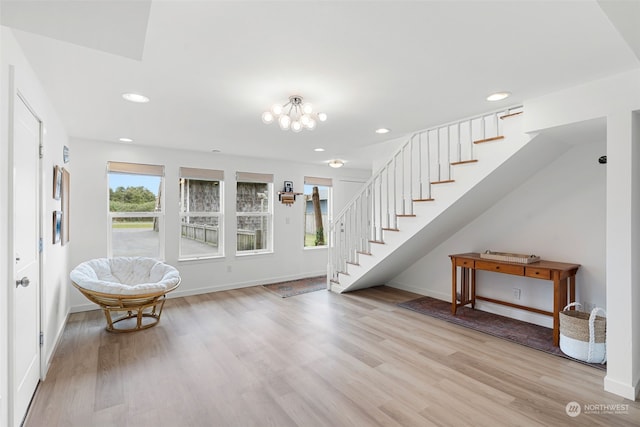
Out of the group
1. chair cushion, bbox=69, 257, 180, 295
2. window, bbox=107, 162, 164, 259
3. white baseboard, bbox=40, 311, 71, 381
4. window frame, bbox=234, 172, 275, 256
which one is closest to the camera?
white baseboard, bbox=40, 311, 71, 381

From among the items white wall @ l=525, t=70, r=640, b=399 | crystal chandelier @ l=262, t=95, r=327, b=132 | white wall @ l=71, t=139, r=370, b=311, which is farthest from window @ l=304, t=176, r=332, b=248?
white wall @ l=525, t=70, r=640, b=399

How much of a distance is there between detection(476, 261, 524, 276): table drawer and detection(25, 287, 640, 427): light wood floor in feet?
2.38

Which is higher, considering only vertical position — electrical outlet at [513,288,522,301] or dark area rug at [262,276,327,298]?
electrical outlet at [513,288,522,301]

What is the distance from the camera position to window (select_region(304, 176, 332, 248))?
6.50 meters

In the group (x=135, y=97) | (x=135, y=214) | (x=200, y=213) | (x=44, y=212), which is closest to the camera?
(x=44, y=212)

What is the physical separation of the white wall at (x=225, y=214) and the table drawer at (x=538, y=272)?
3851 millimetres

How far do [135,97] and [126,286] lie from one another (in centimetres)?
192

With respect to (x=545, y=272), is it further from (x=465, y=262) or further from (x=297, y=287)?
(x=297, y=287)

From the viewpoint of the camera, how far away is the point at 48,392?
2.30 m

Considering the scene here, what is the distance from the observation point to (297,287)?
5.44m

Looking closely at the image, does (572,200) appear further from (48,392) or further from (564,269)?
(48,392)

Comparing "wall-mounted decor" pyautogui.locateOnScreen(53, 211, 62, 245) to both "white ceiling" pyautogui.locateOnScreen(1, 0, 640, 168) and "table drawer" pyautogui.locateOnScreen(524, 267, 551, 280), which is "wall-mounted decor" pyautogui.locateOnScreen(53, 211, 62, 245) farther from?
"table drawer" pyautogui.locateOnScreen(524, 267, 551, 280)

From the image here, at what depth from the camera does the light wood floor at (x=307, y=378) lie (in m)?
2.04

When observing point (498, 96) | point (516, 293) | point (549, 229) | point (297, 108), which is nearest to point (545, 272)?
point (549, 229)
